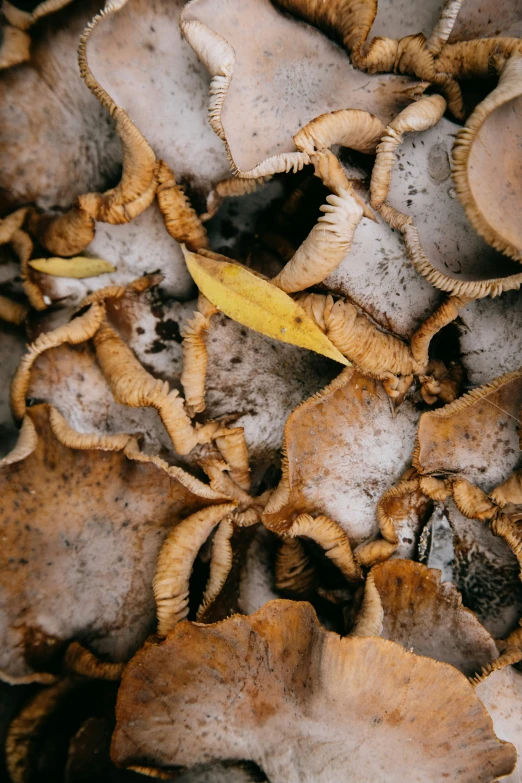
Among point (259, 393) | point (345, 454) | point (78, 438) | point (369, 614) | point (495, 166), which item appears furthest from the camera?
point (259, 393)

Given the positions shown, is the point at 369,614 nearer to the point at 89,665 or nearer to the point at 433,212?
the point at 89,665

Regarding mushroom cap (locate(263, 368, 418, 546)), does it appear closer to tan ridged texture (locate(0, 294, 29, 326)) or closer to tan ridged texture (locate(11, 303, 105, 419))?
tan ridged texture (locate(11, 303, 105, 419))

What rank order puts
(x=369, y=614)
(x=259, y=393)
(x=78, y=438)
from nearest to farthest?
(x=369, y=614) → (x=78, y=438) → (x=259, y=393)

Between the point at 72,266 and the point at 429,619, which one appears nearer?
the point at 429,619

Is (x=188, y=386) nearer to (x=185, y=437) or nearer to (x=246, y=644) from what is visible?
(x=185, y=437)

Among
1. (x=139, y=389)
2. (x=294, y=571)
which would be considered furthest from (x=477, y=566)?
(x=139, y=389)

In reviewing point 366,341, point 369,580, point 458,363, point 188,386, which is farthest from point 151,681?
point 458,363
